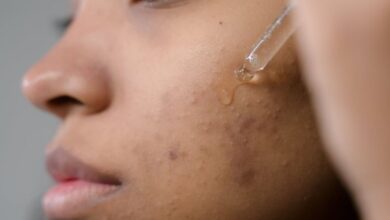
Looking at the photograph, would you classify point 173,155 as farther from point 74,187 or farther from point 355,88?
point 355,88

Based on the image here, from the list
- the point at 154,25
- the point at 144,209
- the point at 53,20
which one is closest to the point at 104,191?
the point at 144,209

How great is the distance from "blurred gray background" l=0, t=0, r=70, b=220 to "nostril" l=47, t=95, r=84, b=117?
440 millimetres

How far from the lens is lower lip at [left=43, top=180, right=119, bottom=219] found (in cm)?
58

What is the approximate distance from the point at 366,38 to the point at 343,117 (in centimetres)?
4

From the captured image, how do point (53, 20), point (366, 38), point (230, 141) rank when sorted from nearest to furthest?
point (366, 38) → point (230, 141) → point (53, 20)

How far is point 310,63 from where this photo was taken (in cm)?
28

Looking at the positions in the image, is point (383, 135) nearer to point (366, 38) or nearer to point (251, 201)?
point (366, 38)

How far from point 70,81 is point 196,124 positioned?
13cm

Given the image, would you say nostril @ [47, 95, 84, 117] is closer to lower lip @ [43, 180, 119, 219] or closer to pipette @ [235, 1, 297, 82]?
lower lip @ [43, 180, 119, 219]

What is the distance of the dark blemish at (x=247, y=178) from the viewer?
1.75 ft

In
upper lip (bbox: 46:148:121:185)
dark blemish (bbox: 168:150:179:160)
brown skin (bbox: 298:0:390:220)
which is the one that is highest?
brown skin (bbox: 298:0:390:220)

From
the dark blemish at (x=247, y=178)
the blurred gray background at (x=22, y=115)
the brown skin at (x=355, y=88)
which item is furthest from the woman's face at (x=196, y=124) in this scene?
the blurred gray background at (x=22, y=115)

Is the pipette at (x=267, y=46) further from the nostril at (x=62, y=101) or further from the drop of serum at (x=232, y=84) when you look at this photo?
the nostril at (x=62, y=101)

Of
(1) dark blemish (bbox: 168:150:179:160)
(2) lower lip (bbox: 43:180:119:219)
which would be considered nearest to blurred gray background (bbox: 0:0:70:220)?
(2) lower lip (bbox: 43:180:119:219)
